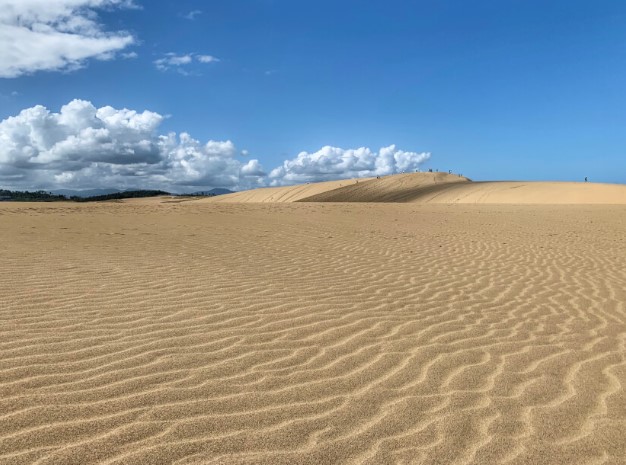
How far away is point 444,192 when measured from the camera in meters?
49.1

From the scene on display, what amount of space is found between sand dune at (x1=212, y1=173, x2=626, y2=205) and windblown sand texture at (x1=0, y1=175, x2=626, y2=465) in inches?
1414

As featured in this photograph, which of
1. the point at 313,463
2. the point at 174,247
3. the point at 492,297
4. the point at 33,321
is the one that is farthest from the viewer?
the point at 174,247

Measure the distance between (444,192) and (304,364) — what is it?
4720cm

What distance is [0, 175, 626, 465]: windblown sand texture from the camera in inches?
115

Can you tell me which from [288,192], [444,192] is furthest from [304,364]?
[288,192]

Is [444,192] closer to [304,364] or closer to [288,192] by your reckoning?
[288,192]

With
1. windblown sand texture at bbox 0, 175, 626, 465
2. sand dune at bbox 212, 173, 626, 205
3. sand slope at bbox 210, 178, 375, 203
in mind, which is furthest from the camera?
sand slope at bbox 210, 178, 375, 203

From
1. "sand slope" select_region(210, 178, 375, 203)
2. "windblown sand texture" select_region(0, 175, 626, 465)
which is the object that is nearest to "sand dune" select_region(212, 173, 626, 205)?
"sand slope" select_region(210, 178, 375, 203)

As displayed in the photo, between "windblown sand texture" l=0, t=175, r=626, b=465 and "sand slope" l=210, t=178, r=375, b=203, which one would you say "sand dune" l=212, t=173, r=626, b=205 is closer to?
"sand slope" l=210, t=178, r=375, b=203

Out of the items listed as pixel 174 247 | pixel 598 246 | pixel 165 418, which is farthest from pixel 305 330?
pixel 598 246

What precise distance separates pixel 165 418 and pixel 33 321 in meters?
2.67

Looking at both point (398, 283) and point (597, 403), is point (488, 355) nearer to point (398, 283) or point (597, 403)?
point (597, 403)

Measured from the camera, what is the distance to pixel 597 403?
11.7 feet

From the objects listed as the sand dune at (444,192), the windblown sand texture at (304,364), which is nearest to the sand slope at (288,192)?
the sand dune at (444,192)
